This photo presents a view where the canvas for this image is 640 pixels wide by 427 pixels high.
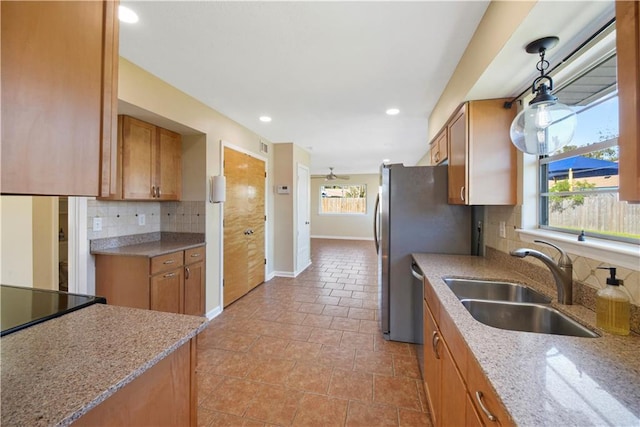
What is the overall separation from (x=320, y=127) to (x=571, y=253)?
3.11 metres

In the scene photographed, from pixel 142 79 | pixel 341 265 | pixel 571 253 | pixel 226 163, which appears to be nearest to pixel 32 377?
pixel 571 253

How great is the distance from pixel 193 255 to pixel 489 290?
2672mm

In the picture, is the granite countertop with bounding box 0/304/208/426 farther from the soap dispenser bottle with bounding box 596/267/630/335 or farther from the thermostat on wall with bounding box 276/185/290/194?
the thermostat on wall with bounding box 276/185/290/194

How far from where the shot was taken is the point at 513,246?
192 cm

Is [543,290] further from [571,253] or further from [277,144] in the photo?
[277,144]

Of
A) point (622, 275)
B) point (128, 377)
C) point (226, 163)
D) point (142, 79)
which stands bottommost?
point (128, 377)

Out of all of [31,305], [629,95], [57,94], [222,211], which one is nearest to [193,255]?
[222,211]

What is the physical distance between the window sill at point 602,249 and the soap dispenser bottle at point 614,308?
0.24 feet

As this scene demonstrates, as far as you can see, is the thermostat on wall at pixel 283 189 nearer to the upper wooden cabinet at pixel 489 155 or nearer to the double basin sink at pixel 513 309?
the upper wooden cabinet at pixel 489 155

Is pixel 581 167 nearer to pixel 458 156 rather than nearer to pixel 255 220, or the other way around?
pixel 458 156

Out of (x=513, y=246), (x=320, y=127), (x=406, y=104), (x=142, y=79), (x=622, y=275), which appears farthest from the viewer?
(x=320, y=127)

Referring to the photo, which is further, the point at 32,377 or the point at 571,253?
the point at 571,253

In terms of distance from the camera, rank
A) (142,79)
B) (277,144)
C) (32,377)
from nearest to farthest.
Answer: (32,377), (142,79), (277,144)

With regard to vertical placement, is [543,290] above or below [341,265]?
above
